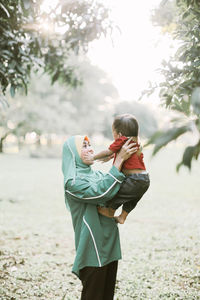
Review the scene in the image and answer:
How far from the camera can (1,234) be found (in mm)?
7289

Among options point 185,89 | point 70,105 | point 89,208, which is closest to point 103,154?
point 89,208

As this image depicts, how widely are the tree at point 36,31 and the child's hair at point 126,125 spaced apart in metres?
1.66

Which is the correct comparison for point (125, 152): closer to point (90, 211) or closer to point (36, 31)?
point (90, 211)

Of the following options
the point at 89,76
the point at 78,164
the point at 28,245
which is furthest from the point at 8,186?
the point at 89,76

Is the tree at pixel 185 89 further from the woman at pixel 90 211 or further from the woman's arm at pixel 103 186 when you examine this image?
the woman at pixel 90 211

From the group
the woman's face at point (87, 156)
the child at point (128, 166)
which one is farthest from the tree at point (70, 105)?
the child at point (128, 166)

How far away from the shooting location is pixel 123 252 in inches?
246

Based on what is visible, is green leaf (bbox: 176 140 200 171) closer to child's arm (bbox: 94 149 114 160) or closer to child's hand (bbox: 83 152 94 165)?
child's arm (bbox: 94 149 114 160)

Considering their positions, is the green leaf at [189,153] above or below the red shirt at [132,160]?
above

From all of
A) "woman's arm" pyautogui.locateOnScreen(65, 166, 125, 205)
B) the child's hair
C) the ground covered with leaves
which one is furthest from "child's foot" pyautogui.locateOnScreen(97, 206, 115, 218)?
the ground covered with leaves

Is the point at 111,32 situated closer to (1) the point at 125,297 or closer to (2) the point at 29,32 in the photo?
(2) the point at 29,32

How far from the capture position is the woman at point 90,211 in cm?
284

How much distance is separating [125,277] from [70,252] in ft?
5.47

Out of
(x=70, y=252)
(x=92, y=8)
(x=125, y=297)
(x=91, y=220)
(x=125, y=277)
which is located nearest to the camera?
(x=91, y=220)
